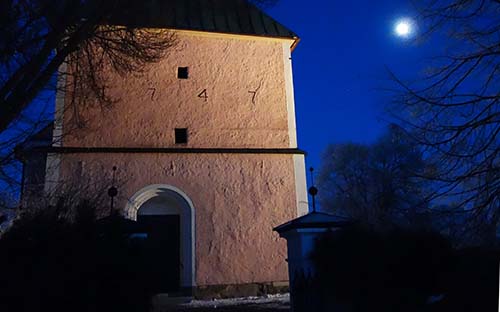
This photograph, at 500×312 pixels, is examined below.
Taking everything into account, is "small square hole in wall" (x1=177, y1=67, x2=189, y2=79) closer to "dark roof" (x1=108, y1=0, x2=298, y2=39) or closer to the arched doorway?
"dark roof" (x1=108, y1=0, x2=298, y2=39)

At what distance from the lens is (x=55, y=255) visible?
12.0 ft

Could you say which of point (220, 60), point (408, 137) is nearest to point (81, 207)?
point (408, 137)

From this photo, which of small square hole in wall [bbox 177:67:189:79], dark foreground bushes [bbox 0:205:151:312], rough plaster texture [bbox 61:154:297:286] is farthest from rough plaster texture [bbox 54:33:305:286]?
dark foreground bushes [bbox 0:205:151:312]

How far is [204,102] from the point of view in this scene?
13.0 m

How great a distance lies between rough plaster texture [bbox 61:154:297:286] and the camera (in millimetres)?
11461

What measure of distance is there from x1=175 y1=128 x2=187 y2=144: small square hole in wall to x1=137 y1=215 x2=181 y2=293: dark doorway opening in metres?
2.36

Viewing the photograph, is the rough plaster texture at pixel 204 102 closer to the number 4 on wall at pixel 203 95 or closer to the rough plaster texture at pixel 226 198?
the number 4 on wall at pixel 203 95

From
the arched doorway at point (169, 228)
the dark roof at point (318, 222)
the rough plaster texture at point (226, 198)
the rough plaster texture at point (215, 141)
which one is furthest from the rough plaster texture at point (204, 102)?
the dark roof at point (318, 222)

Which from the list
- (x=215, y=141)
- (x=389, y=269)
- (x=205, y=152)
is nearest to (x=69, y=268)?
(x=389, y=269)

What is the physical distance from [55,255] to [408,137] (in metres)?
3.83

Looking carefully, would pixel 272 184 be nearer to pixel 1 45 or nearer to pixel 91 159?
pixel 91 159

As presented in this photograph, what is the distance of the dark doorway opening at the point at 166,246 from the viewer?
11297mm

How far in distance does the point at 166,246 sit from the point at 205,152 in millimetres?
3026

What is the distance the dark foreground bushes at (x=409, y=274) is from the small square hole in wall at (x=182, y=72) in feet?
32.5
